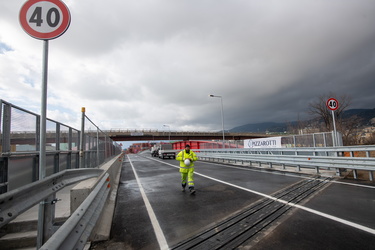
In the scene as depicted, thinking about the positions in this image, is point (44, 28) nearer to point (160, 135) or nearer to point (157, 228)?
point (157, 228)

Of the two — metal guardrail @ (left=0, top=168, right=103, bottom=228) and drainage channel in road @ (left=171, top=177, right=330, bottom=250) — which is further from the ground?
metal guardrail @ (left=0, top=168, right=103, bottom=228)

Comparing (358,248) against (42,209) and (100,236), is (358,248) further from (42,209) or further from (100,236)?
(42,209)

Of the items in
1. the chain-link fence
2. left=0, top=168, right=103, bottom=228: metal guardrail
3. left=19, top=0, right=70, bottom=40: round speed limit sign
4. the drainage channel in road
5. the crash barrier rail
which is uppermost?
left=19, top=0, right=70, bottom=40: round speed limit sign

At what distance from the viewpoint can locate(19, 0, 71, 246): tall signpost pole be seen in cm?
271

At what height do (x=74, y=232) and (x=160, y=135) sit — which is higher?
(x=160, y=135)

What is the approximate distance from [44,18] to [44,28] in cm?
16

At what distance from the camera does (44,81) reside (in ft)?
9.37

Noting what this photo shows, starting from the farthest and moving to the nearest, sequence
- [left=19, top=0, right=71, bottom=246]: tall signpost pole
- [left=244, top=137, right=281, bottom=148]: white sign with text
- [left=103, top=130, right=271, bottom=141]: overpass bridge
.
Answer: [left=103, top=130, right=271, bottom=141]: overpass bridge < [left=244, top=137, right=281, bottom=148]: white sign with text < [left=19, top=0, right=71, bottom=246]: tall signpost pole

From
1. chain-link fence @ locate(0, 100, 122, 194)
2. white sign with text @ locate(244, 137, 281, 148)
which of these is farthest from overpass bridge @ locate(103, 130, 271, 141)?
chain-link fence @ locate(0, 100, 122, 194)

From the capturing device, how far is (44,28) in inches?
117

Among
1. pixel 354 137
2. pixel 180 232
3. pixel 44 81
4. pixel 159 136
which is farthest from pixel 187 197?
pixel 159 136

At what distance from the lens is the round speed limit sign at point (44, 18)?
9.43ft

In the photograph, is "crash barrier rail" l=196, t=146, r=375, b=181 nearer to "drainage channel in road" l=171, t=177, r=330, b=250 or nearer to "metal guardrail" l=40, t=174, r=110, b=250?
"drainage channel in road" l=171, t=177, r=330, b=250

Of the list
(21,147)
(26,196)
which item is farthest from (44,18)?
(26,196)
